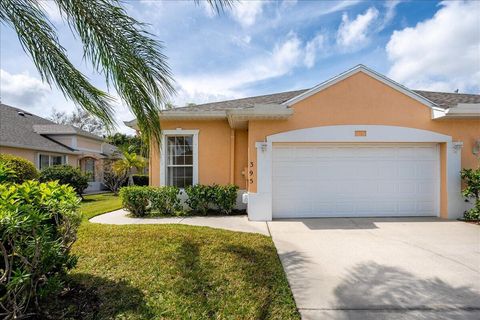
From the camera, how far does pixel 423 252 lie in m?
5.54

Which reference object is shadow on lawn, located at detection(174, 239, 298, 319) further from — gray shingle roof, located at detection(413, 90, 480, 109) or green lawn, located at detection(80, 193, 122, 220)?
gray shingle roof, located at detection(413, 90, 480, 109)

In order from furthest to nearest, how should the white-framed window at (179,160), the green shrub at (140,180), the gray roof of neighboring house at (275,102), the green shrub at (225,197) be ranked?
1. the green shrub at (140,180)
2. the white-framed window at (179,160)
3. the gray roof of neighboring house at (275,102)
4. the green shrub at (225,197)

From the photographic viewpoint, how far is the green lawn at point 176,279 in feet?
11.2

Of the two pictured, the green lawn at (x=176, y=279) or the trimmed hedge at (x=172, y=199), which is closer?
the green lawn at (x=176, y=279)

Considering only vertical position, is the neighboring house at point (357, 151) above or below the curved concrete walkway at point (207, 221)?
above

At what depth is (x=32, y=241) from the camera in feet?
9.84

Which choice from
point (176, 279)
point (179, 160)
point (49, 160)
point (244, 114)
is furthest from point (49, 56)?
point (49, 160)

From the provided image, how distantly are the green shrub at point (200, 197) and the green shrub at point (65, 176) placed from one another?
363 inches

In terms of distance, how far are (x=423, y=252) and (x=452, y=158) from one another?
5.05 metres

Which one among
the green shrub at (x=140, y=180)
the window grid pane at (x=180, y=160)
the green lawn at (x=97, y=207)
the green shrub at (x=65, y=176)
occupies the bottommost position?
the green lawn at (x=97, y=207)

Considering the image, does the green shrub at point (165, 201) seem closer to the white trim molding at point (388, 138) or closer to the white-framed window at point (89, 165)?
the white trim molding at point (388, 138)

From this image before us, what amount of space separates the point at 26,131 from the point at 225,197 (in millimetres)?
18164

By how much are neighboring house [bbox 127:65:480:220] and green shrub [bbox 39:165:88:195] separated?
11619mm

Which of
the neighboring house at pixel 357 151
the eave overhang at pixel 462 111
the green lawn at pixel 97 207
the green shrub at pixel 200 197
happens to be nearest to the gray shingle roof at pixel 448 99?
the eave overhang at pixel 462 111
